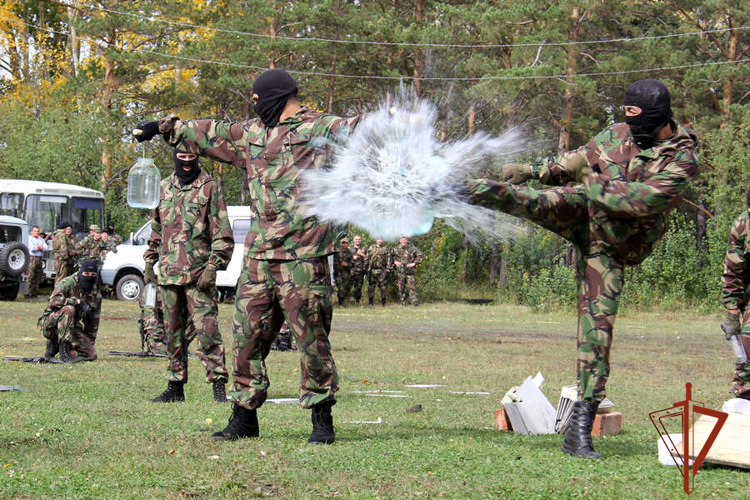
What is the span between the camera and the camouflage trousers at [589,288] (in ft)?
18.7

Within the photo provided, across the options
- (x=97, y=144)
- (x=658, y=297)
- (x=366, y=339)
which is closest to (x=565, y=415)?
(x=366, y=339)

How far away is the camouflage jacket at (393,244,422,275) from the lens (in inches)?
1065

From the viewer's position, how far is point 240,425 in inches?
234

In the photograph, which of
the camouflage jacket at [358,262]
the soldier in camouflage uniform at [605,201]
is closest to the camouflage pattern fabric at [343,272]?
the camouflage jacket at [358,262]

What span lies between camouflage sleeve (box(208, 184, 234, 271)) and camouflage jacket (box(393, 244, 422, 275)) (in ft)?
61.9

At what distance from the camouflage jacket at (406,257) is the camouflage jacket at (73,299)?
15767mm

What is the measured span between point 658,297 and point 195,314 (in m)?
20.8

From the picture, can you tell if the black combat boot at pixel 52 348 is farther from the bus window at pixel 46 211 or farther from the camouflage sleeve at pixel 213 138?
the bus window at pixel 46 211

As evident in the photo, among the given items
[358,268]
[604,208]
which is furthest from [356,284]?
[604,208]

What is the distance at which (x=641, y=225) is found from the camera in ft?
18.7

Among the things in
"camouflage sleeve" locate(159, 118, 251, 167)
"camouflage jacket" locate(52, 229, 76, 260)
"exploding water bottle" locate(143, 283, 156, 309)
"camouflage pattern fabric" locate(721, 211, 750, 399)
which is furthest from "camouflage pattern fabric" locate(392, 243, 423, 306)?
"camouflage sleeve" locate(159, 118, 251, 167)

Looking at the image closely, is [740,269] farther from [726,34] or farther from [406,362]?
[726,34]

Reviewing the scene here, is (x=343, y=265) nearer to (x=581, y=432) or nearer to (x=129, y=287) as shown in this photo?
(x=129, y=287)

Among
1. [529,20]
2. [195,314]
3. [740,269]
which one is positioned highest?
[529,20]
